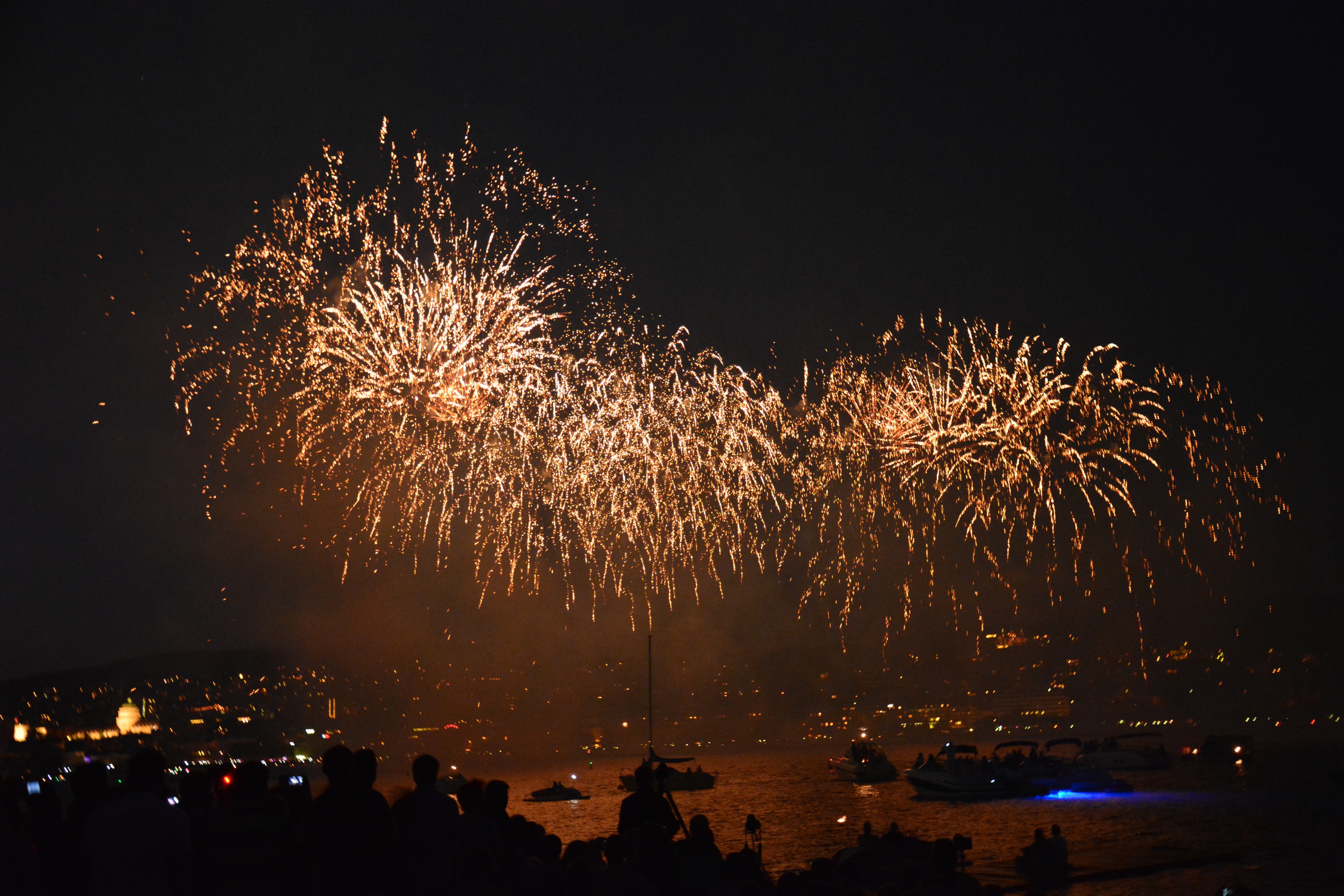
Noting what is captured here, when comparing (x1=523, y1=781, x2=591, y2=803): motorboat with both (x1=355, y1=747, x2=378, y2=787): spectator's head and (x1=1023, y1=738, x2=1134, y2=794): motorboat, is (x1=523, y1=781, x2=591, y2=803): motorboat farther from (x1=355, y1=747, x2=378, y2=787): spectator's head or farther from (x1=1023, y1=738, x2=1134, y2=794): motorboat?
(x1=355, y1=747, x2=378, y2=787): spectator's head

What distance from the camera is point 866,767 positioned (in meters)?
74.4

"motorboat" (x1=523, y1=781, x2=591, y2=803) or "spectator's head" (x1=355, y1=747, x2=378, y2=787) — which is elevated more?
"spectator's head" (x1=355, y1=747, x2=378, y2=787)

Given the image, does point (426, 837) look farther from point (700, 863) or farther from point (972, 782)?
point (972, 782)

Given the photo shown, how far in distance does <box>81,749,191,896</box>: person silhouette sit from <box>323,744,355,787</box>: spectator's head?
84 centimetres

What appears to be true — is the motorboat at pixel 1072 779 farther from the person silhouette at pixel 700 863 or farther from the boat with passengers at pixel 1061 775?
the person silhouette at pixel 700 863

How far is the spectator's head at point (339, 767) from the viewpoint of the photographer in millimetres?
6062

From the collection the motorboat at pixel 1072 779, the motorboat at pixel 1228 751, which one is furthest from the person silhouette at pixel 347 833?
the motorboat at pixel 1228 751

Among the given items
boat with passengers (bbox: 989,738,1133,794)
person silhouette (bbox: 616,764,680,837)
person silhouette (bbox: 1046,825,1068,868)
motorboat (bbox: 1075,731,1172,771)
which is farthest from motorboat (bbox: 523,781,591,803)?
person silhouette (bbox: 616,764,680,837)

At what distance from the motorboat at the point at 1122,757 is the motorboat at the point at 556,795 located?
32.1m

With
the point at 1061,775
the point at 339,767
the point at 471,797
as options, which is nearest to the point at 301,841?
the point at 339,767

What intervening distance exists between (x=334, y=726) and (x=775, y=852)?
516 feet

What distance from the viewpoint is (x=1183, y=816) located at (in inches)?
1859

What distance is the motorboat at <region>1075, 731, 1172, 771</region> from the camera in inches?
2532

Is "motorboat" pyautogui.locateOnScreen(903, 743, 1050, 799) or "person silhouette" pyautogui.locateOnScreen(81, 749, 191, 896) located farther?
"motorboat" pyautogui.locateOnScreen(903, 743, 1050, 799)
